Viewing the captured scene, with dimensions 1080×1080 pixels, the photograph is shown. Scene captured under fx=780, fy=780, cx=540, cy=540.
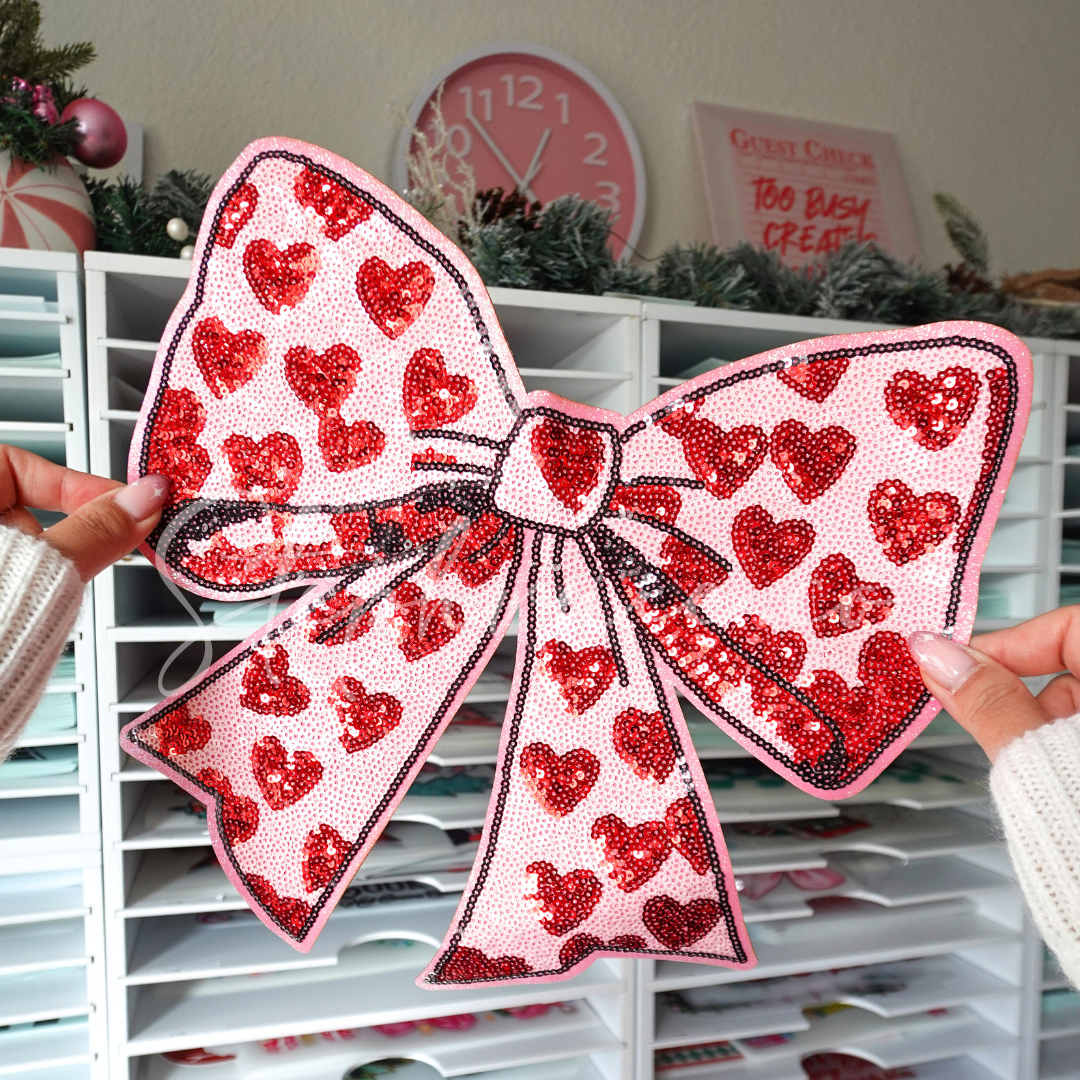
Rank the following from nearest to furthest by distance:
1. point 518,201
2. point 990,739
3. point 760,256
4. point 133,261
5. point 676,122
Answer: point 990,739 < point 133,261 < point 518,201 < point 760,256 < point 676,122

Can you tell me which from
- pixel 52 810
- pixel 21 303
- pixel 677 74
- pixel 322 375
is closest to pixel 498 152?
pixel 677 74

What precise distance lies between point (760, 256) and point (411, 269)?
0.68 m

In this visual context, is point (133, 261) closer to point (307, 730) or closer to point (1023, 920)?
Answer: point (307, 730)

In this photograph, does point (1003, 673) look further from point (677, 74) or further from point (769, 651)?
point (677, 74)

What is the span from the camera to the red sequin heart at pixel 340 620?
1.98 feet

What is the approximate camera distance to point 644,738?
625 millimetres

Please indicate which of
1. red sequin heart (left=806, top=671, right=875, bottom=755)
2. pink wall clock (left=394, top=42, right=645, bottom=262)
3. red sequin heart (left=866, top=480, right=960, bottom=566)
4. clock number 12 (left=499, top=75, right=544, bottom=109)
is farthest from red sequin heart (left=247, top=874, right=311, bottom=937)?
clock number 12 (left=499, top=75, right=544, bottom=109)

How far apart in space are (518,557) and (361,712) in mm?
174

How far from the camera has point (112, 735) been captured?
2.98 ft

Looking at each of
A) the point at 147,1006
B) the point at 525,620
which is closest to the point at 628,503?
the point at 525,620

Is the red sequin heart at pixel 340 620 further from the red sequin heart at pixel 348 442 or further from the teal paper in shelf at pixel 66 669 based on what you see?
the teal paper in shelf at pixel 66 669

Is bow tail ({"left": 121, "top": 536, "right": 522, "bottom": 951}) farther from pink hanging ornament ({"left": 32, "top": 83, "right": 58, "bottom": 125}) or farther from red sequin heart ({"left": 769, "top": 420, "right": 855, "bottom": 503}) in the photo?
pink hanging ornament ({"left": 32, "top": 83, "right": 58, "bottom": 125})

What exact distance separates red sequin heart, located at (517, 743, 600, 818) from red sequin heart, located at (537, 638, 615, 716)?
0.05 meters

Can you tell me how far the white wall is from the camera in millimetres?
1147
